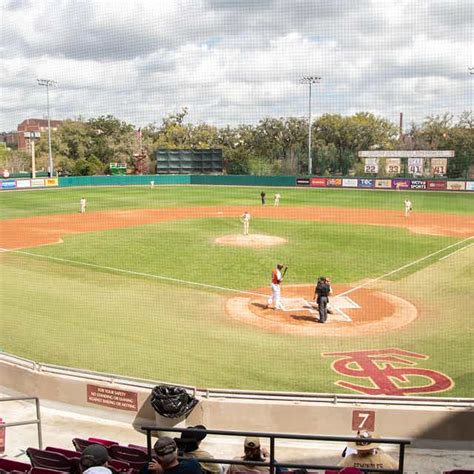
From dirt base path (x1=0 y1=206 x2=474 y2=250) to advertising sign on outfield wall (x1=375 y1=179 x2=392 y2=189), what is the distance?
13.8 metres

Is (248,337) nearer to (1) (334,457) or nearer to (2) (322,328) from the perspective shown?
(2) (322,328)

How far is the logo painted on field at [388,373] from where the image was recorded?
875 centimetres

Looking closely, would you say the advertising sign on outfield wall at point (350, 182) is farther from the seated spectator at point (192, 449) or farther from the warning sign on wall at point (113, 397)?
the seated spectator at point (192, 449)

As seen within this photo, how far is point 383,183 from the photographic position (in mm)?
47312

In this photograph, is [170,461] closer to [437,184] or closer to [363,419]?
[363,419]

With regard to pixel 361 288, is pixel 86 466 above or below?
above

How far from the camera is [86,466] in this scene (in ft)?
12.0

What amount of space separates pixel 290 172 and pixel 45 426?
48.5 m

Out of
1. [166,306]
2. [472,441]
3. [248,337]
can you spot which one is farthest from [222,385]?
[166,306]

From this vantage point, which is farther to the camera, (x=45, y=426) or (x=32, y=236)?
(x=32, y=236)

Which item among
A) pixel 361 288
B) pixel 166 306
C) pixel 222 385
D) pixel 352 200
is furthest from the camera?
pixel 352 200

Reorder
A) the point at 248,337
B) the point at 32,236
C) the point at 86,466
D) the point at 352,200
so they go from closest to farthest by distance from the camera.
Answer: the point at 86,466
the point at 248,337
the point at 32,236
the point at 352,200

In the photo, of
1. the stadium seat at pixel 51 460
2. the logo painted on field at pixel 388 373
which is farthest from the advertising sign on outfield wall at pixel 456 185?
the stadium seat at pixel 51 460

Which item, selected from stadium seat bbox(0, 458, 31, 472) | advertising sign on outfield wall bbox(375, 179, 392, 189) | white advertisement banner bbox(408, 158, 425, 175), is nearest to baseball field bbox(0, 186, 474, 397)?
stadium seat bbox(0, 458, 31, 472)
